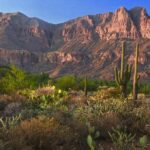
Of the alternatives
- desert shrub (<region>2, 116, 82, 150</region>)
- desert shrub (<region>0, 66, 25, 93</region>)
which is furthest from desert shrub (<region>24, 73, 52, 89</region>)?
desert shrub (<region>2, 116, 82, 150</region>)

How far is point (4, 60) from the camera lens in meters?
183

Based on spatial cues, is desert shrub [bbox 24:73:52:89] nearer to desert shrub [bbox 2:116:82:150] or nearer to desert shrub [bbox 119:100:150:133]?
desert shrub [bbox 119:100:150:133]

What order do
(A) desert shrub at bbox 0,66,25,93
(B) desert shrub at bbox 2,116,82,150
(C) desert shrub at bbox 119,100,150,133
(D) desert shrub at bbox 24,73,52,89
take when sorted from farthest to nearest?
(D) desert shrub at bbox 24,73,52,89 → (A) desert shrub at bbox 0,66,25,93 → (C) desert shrub at bbox 119,100,150,133 → (B) desert shrub at bbox 2,116,82,150

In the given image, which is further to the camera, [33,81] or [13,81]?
[33,81]

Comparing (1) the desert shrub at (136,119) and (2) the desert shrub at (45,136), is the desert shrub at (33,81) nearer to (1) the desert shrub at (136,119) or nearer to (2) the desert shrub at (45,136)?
(1) the desert shrub at (136,119)

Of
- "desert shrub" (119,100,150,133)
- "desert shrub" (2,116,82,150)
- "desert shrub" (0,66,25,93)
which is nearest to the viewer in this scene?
"desert shrub" (2,116,82,150)

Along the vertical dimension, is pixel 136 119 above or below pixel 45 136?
below

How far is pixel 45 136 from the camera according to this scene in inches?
302

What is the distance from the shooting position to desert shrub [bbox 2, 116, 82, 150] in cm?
751

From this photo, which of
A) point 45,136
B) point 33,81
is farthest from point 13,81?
point 45,136

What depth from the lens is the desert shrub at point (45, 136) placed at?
7.51 meters

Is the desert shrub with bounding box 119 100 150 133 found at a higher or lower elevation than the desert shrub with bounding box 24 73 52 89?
higher

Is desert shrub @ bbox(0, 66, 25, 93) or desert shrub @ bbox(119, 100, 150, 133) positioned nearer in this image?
desert shrub @ bbox(119, 100, 150, 133)

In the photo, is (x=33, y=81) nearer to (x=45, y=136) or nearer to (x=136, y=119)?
(x=136, y=119)
